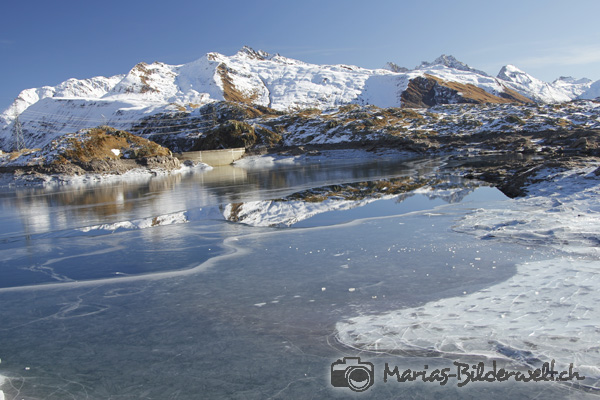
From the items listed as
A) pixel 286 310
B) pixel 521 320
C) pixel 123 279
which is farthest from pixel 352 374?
pixel 123 279

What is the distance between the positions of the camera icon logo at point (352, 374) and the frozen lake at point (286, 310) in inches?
4.5

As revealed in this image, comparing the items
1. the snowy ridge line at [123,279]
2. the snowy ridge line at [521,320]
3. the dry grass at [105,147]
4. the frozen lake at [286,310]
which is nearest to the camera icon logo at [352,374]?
the frozen lake at [286,310]

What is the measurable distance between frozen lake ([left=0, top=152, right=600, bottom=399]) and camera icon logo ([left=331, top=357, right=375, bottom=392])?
4.5 inches

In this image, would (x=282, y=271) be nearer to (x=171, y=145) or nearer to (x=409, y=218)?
(x=409, y=218)

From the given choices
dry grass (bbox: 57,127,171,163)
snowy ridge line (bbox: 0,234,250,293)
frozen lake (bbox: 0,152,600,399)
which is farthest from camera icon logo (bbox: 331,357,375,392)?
dry grass (bbox: 57,127,171,163)

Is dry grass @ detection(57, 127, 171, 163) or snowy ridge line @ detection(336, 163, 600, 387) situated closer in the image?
snowy ridge line @ detection(336, 163, 600, 387)

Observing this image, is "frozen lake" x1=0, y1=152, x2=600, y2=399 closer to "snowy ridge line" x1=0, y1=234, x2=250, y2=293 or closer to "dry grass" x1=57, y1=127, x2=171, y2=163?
"snowy ridge line" x1=0, y1=234, x2=250, y2=293

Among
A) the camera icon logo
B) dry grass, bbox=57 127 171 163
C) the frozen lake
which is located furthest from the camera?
dry grass, bbox=57 127 171 163

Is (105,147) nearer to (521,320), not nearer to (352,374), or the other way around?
(352,374)

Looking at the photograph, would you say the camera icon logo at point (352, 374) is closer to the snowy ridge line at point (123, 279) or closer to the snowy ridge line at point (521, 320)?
the snowy ridge line at point (521, 320)

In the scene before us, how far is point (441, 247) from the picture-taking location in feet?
33.9

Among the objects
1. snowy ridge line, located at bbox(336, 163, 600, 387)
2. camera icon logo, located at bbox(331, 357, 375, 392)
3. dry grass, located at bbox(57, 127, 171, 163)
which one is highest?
dry grass, located at bbox(57, 127, 171, 163)

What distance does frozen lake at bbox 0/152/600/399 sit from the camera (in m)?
4.85

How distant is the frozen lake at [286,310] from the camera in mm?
4848
